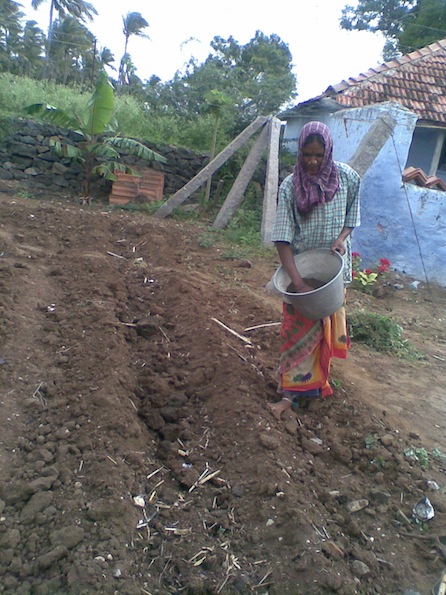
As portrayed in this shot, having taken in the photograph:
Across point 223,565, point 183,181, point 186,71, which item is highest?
point 186,71

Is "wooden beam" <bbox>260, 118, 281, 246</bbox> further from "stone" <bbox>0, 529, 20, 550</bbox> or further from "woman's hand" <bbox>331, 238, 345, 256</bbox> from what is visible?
"stone" <bbox>0, 529, 20, 550</bbox>

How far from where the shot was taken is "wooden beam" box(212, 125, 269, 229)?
31.3 ft

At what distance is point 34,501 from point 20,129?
10.3 m

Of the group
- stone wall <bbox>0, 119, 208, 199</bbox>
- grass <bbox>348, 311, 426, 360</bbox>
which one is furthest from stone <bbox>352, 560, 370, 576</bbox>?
stone wall <bbox>0, 119, 208, 199</bbox>

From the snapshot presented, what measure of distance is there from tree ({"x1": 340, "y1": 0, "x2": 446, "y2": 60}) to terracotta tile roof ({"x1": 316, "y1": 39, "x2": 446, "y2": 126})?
4676 millimetres

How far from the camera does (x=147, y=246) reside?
7086 millimetres

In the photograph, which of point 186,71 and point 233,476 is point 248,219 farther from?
point 186,71

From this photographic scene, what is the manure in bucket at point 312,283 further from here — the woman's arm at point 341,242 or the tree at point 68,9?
the tree at point 68,9

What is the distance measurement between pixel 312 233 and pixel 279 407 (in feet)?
3.62

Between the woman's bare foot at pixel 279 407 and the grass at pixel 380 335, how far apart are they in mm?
1970

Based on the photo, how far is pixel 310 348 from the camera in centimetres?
319

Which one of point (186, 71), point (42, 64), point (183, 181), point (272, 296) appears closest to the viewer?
point (272, 296)

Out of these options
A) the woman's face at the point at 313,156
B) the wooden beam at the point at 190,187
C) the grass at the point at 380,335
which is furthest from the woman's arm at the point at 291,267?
the wooden beam at the point at 190,187

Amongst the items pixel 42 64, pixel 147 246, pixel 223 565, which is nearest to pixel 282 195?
pixel 223 565
